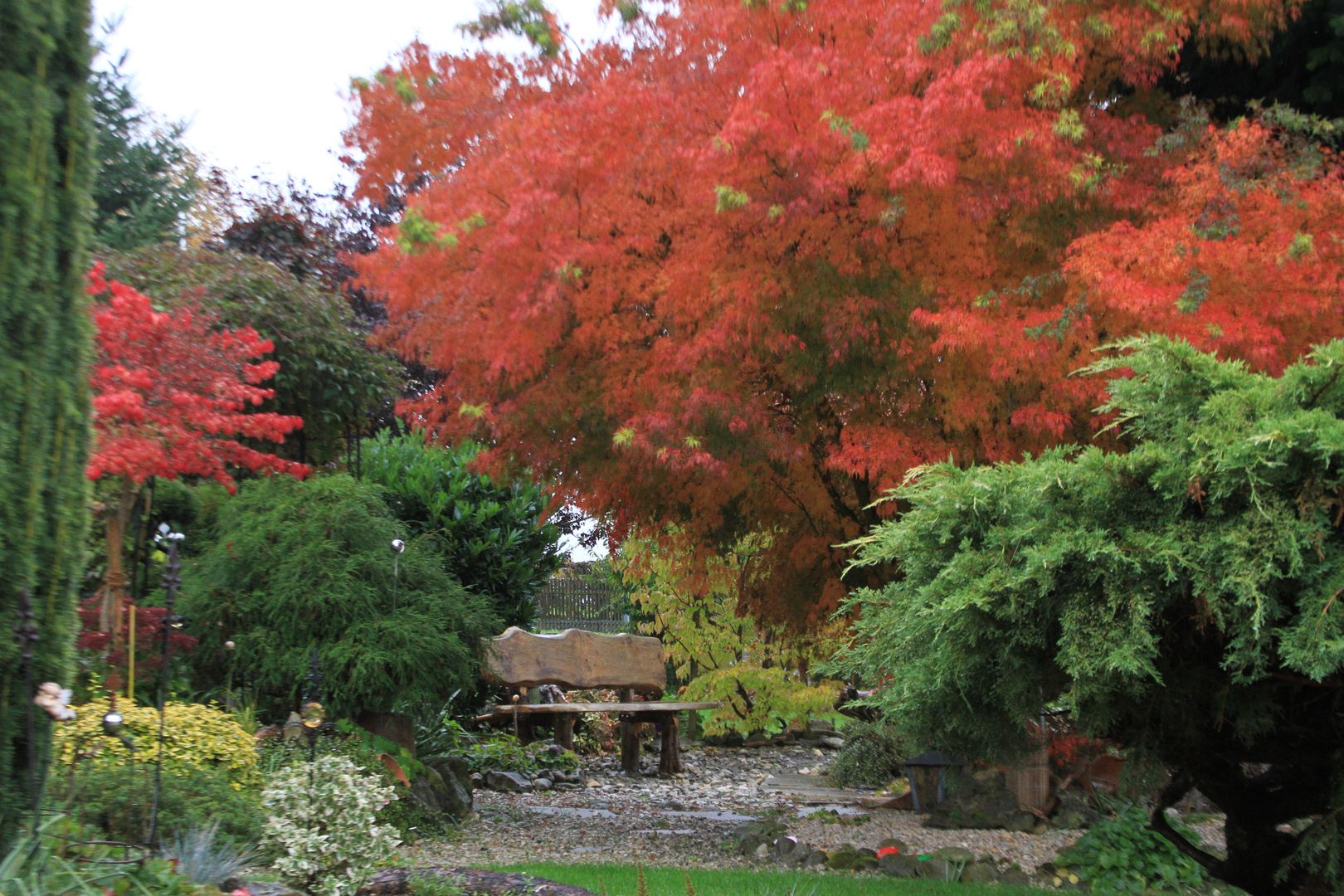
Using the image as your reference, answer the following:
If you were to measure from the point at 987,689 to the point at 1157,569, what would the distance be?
718 millimetres

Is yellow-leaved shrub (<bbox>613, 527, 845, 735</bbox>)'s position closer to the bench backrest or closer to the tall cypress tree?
the bench backrest

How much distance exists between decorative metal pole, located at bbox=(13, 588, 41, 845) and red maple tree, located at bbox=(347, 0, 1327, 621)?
3.31 m

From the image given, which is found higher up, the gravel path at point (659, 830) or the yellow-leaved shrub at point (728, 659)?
the yellow-leaved shrub at point (728, 659)

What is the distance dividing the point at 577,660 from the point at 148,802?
19.9 feet

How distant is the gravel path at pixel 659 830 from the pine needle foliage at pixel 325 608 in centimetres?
109

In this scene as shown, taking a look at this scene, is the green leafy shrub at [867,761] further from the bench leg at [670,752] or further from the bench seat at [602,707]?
the bench leg at [670,752]

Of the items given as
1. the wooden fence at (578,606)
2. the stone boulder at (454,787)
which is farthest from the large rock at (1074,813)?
the wooden fence at (578,606)

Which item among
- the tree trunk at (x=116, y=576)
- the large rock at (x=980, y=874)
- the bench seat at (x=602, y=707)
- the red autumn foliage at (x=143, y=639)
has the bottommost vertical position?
the large rock at (x=980, y=874)

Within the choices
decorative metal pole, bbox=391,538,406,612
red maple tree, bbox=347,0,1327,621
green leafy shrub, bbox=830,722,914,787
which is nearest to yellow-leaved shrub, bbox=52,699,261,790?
decorative metal pole, bbox=391,538,406,612

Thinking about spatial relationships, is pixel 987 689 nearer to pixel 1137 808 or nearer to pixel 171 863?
pixel 171 863

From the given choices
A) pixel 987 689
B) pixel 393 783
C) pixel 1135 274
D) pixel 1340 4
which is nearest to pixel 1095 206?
pixel 1135 274

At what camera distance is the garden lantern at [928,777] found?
775 centimetres

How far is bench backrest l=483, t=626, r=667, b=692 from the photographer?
9.45m

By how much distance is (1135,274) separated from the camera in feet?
17.4
